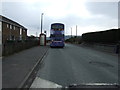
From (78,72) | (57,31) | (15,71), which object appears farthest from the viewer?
(57,31)

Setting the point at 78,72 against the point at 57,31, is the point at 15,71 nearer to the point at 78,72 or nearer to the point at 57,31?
the point at 78,72

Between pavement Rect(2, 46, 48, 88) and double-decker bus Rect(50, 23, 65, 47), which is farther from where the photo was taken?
double-decker bus Rect(50, 23, 65, 47)

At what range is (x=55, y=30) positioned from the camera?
3500 cm

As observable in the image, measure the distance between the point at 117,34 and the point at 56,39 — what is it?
12424 mm

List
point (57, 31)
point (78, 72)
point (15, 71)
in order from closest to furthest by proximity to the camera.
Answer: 1. point (15, 71)
2. point (78, 72)
3. point (57, 31)

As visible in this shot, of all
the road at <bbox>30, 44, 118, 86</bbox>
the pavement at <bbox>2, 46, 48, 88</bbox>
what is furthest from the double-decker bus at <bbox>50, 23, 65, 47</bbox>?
the pavement at <bbox>2, 46, 48, 88</bbox>

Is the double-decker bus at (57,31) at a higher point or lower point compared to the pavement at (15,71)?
higher

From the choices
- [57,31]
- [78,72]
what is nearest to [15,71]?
[78,72]

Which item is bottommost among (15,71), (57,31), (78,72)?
(78,72)

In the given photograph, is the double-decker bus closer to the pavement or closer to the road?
the road

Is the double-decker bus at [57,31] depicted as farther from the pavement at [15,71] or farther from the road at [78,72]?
the pavement at [15,71]

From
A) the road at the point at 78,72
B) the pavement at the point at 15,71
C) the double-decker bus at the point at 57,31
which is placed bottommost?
the road at the point at 78,72

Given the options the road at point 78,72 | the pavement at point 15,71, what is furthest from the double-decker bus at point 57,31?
the pavement at point 15,71

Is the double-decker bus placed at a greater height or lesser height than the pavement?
greater
